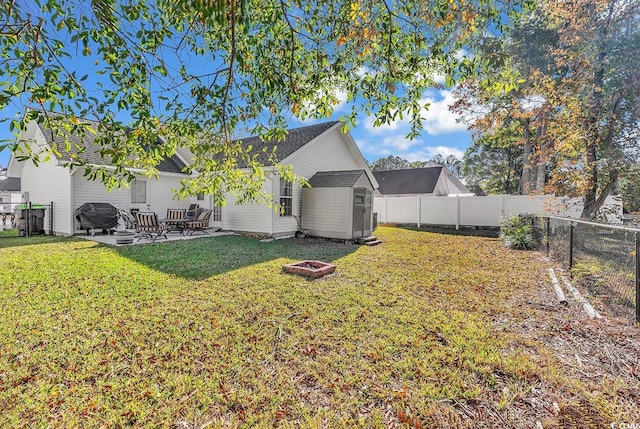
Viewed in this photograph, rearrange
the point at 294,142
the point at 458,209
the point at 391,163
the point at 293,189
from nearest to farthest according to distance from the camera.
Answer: the point at 293,189 → the point at 294,142 → the point at 458,209 → the point at 391,163

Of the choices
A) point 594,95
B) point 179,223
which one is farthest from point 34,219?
point 594,95

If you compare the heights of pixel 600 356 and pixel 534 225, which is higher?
pixel 534 225

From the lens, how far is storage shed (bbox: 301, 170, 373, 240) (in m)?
11.4

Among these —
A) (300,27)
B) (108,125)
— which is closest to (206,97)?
(108,125)

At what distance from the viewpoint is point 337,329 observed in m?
3.81

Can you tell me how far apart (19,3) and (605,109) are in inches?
572

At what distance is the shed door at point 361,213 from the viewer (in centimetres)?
1151

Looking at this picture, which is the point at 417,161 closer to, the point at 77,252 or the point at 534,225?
the point at 534,225

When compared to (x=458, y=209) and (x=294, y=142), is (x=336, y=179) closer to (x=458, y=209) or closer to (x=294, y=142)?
(x=294, y=142)

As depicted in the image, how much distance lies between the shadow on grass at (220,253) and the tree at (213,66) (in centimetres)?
319

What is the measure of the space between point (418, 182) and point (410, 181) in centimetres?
81

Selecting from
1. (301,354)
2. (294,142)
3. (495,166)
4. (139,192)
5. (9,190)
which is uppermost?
(495,166)

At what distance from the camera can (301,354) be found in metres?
3.23

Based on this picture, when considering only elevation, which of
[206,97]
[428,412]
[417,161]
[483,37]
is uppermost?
[417,161]
